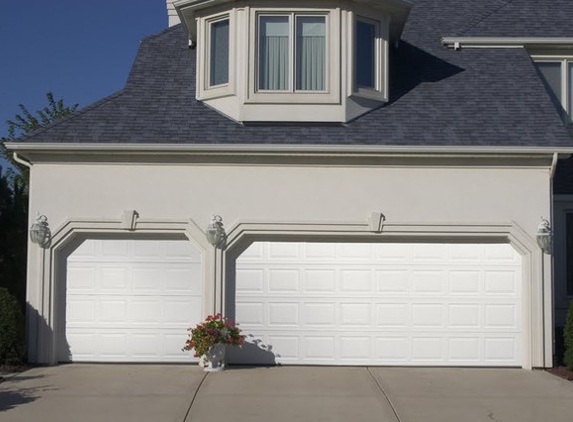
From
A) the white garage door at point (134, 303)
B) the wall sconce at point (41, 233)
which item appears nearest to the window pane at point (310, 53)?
the white garage door at point (134, 303)

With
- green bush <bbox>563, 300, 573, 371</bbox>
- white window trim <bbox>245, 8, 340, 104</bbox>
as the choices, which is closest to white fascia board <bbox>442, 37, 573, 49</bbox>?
white window trim <bbox>245, 8, 340, 104</bbox>

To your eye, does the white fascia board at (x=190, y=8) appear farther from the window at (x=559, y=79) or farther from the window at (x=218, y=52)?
the window at (x=559, y=79)

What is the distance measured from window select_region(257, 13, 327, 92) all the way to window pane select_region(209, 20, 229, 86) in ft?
2.22

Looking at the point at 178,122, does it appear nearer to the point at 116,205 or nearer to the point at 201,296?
the point at 116,205

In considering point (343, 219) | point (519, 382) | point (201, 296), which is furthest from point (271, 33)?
point (519, 382)

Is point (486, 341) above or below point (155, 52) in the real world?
below

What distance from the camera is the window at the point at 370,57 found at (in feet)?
46.3

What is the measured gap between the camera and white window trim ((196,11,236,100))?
1384cm

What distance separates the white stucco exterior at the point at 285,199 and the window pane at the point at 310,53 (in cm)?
160

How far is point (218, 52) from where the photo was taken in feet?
46.9

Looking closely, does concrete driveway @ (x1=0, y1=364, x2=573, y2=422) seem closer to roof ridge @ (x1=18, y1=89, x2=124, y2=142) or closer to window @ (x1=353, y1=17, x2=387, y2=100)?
roof ridge @ (x1=18, y1=89, x2=124, y2=142)

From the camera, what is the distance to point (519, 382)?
11602mm

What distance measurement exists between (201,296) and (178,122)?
288 centimetres

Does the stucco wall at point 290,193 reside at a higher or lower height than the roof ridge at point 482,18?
lower
